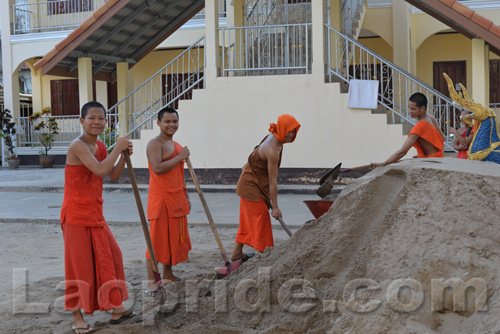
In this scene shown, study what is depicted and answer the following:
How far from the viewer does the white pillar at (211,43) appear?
1176cm

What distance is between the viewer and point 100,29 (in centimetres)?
1278

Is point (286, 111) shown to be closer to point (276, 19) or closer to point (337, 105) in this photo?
point (337, 105)

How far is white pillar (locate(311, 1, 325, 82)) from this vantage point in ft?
36.9

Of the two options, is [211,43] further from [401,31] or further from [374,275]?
[374,275]

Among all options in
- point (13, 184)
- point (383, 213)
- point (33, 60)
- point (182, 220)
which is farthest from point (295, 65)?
point (33, 60)

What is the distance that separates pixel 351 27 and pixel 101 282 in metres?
11.0

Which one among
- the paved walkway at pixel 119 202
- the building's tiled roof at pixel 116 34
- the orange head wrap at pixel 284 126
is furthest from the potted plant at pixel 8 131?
the orange head wrap at pixel 284 126

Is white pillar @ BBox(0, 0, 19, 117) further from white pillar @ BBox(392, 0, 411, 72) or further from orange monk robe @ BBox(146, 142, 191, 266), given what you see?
orange monk robe @ BBox(146, 142, 191, 266)

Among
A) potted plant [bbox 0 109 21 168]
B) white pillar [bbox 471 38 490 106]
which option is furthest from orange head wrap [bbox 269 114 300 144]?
potted plant [bbox 0 109 21 168]

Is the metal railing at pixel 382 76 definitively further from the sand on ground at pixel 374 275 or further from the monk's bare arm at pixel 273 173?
the sand on ground at pixel 374 275

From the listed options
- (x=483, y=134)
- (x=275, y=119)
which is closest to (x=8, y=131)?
(x=275, y=119)

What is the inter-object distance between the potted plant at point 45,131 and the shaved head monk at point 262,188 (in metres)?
13.3

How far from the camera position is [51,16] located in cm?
1889

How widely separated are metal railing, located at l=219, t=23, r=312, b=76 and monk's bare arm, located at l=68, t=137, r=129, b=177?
763cm
